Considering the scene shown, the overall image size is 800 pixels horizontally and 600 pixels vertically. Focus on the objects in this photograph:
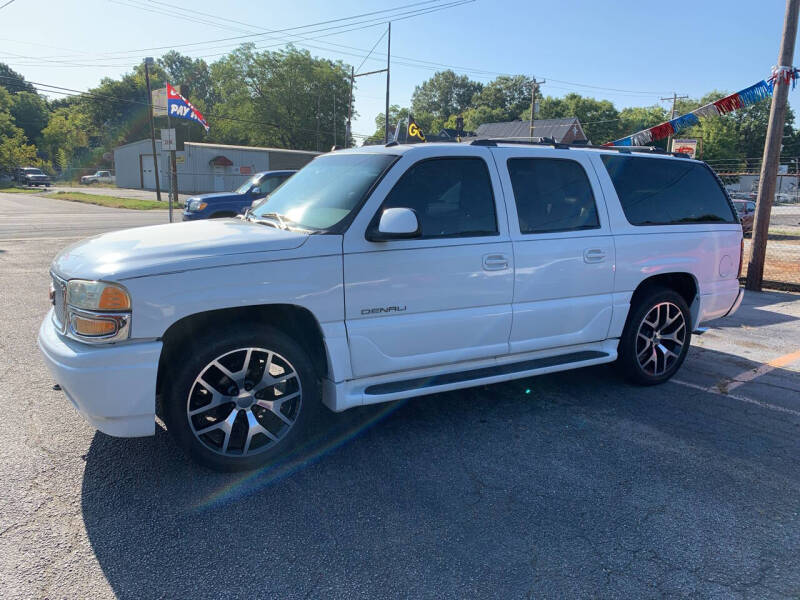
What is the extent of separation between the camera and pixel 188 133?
226 feet

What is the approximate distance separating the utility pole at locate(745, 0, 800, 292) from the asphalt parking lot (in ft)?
19.8

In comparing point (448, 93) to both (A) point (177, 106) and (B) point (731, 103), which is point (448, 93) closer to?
(A) point (177, 106)

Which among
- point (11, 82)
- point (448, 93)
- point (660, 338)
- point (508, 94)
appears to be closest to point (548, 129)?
point (508, 94)

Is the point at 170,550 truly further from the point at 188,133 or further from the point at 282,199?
the point at 188,133

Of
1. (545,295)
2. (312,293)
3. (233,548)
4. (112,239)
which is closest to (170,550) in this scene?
(233,548)

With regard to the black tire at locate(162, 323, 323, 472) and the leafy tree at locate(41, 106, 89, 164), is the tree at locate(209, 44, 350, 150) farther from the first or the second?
the black tire at locate(162, 323, 323, 472)

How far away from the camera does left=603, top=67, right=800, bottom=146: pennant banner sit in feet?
29.8

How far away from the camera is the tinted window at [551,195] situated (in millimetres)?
4180

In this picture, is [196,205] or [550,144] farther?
[196,205]

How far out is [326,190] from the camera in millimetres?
4066

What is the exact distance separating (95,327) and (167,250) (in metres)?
0.57

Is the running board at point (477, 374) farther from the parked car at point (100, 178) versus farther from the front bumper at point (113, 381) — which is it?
the parked car at point (100, 178)

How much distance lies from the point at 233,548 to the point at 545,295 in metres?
2.69

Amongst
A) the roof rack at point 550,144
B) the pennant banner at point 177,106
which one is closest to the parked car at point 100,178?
the pennant banner at point 177,106
